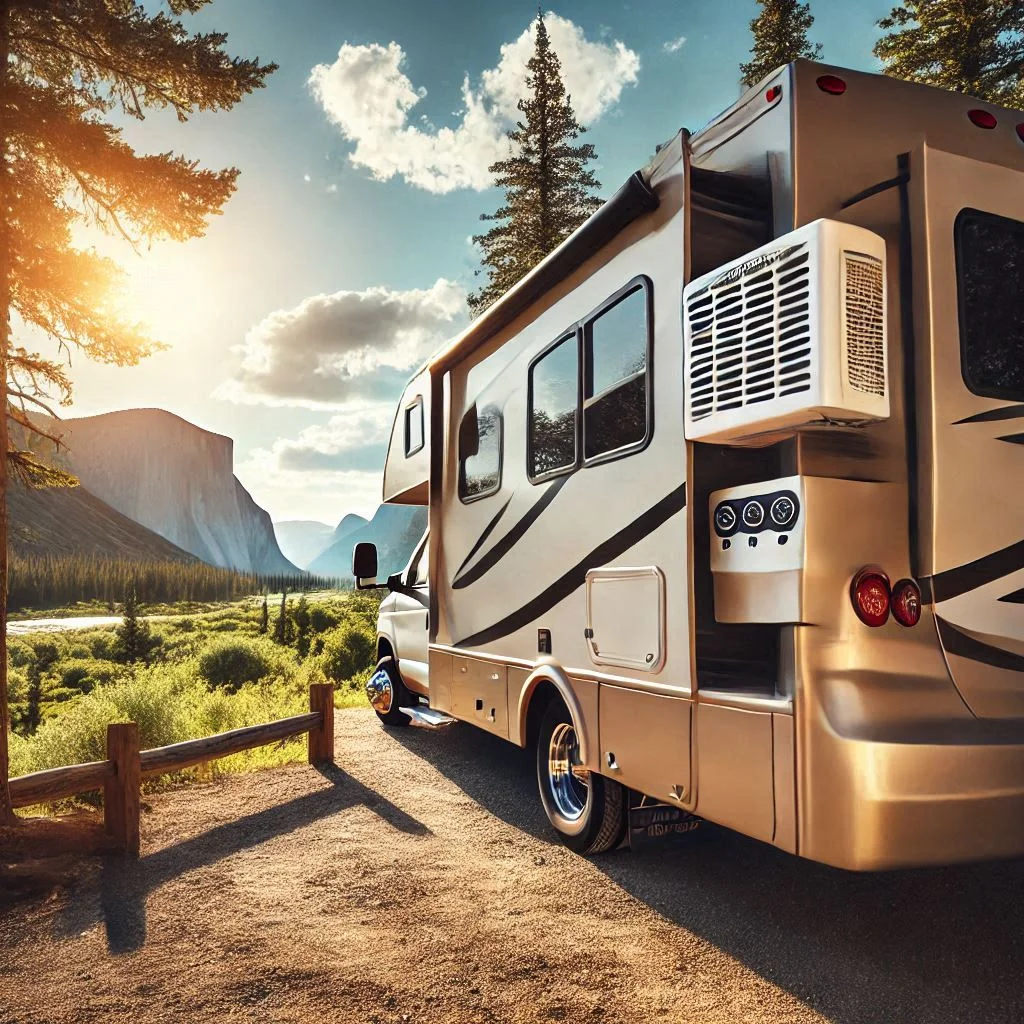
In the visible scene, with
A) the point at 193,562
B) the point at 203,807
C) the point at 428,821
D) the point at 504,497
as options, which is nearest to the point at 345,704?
the point at 203,807

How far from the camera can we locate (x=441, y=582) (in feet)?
20.9

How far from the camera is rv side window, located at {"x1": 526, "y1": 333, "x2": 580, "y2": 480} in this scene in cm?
454

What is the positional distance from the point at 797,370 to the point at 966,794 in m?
1.50

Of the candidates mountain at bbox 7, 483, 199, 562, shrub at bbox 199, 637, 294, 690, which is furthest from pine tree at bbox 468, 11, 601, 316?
mountain at bbox 7, 483, 199, 562

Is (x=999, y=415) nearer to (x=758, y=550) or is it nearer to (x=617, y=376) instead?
(x=758, y=550)

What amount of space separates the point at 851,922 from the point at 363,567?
5.55 m

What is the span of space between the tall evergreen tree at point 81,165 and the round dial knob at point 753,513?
168 inches

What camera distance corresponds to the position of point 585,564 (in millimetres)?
4250

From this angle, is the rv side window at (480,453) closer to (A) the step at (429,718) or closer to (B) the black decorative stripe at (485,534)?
(B) the black decorative stripe at (485,534)

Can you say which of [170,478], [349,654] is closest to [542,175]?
[349,654]

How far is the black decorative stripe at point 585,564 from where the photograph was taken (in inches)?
139

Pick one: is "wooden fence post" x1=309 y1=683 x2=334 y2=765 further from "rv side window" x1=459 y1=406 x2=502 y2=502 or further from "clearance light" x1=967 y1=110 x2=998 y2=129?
"clearance light" x1=967 y1=110 x2=998 y2=129

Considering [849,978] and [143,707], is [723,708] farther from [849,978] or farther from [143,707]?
[143,707]

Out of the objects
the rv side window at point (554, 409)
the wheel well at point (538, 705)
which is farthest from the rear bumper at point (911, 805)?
the rv side window at point (554, 409)
